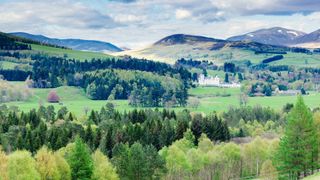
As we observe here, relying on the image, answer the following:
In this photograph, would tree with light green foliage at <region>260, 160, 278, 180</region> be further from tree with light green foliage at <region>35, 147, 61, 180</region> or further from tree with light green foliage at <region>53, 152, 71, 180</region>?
tree with light green foliage at <region>35, 147, 61, 180</region>

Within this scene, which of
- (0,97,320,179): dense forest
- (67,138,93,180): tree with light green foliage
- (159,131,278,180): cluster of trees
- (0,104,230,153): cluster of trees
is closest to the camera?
(0,97,320,179): dense forest

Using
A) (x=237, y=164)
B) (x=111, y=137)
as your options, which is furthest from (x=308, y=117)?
(x=111, y=137)

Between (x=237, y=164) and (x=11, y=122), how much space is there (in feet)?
244

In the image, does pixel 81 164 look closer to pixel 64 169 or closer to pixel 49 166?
pixel 64 169

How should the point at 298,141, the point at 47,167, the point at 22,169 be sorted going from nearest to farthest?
1. the point at 298,141
2. the point at 22,169
3. the point at 47,167

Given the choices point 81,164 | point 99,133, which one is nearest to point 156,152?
point 81,164

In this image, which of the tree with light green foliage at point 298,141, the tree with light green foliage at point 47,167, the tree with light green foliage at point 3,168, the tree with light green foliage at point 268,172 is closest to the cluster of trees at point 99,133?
the tree with light green foliage at point 268,172

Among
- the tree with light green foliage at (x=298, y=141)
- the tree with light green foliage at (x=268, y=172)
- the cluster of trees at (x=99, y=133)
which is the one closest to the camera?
the tree with light green foliage at (x=298, y=141)

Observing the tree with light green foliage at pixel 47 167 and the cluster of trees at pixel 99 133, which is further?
the cluster of trees at pixel 99 133

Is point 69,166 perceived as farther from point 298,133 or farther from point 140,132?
point 140,132

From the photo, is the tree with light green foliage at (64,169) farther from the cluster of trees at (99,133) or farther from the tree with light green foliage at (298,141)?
the cluster of trees at (99,133)

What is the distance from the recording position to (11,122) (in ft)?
590

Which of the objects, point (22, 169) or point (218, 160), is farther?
point (218, 160)

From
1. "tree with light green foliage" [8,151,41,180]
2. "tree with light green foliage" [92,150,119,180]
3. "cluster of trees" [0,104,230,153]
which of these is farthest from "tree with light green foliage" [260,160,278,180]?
"tree with light green foliage" [8,151,41,180]
